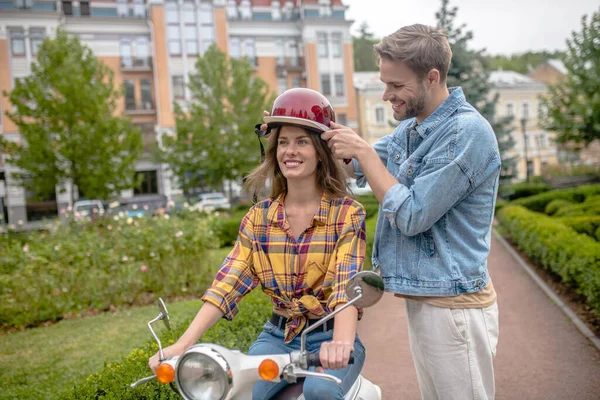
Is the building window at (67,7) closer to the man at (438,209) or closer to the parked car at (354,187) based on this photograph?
the parked car at (354,187)

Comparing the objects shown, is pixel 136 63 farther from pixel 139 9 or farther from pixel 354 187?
pixel 354 187

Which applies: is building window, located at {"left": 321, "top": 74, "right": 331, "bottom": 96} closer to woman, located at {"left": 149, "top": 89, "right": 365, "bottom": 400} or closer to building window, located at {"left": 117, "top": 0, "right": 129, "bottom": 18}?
building window, located at {"left": 117, "top": 0, "right": 129, "bottom": 18}

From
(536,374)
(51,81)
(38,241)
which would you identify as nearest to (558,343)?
(536,374)

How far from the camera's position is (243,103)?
28.1 m

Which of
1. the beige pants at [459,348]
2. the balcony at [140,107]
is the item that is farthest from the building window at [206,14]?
the beige pants at [459,348]

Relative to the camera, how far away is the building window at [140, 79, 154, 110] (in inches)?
1417

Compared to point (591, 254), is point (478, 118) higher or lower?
higher

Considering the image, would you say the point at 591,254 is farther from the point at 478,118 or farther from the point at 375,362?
the point at 478,118

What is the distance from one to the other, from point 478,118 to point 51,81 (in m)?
21.9

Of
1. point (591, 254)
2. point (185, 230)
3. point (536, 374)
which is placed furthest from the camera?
point (185, 230)

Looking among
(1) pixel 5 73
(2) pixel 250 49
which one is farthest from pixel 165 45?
(1) pixel 5 73

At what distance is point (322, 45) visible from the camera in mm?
38875

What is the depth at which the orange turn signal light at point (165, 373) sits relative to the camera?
68.6 inches

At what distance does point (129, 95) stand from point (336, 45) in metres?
14.9
